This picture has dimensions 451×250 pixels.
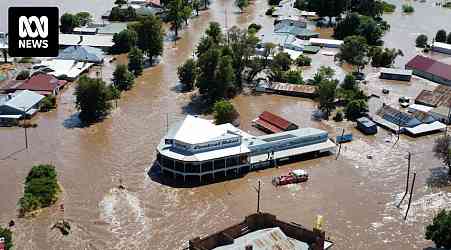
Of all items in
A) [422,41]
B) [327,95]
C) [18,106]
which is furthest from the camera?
[422,41]

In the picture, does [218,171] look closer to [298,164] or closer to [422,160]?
[298,164]

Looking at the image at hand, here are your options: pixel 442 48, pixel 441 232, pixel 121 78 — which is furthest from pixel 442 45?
pixel 441 232

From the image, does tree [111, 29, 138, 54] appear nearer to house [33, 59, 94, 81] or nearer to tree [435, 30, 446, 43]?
house [33, 59, 94, 81]

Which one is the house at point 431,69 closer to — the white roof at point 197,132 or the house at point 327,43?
the house at point 327,43

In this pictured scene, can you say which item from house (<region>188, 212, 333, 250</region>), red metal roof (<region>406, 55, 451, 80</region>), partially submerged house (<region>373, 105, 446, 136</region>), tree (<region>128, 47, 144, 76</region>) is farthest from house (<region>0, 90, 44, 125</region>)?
red metal roof (<region>406, 55, 451, 80</region>)

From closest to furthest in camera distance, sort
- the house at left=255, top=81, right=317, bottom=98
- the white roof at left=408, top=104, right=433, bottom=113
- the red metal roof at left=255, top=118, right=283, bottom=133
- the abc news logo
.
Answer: the abc news logo < the red metal roof at left=255, top=118, right=283, bottom=133 < the white roof at left=408, top=104, right=433, bottom=113 < the house at left=255, top=81, right=317, bottom=98

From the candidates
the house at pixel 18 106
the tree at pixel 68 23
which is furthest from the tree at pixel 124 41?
the house at pixel 18 106

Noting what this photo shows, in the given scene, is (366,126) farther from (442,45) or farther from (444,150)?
(442,45)
